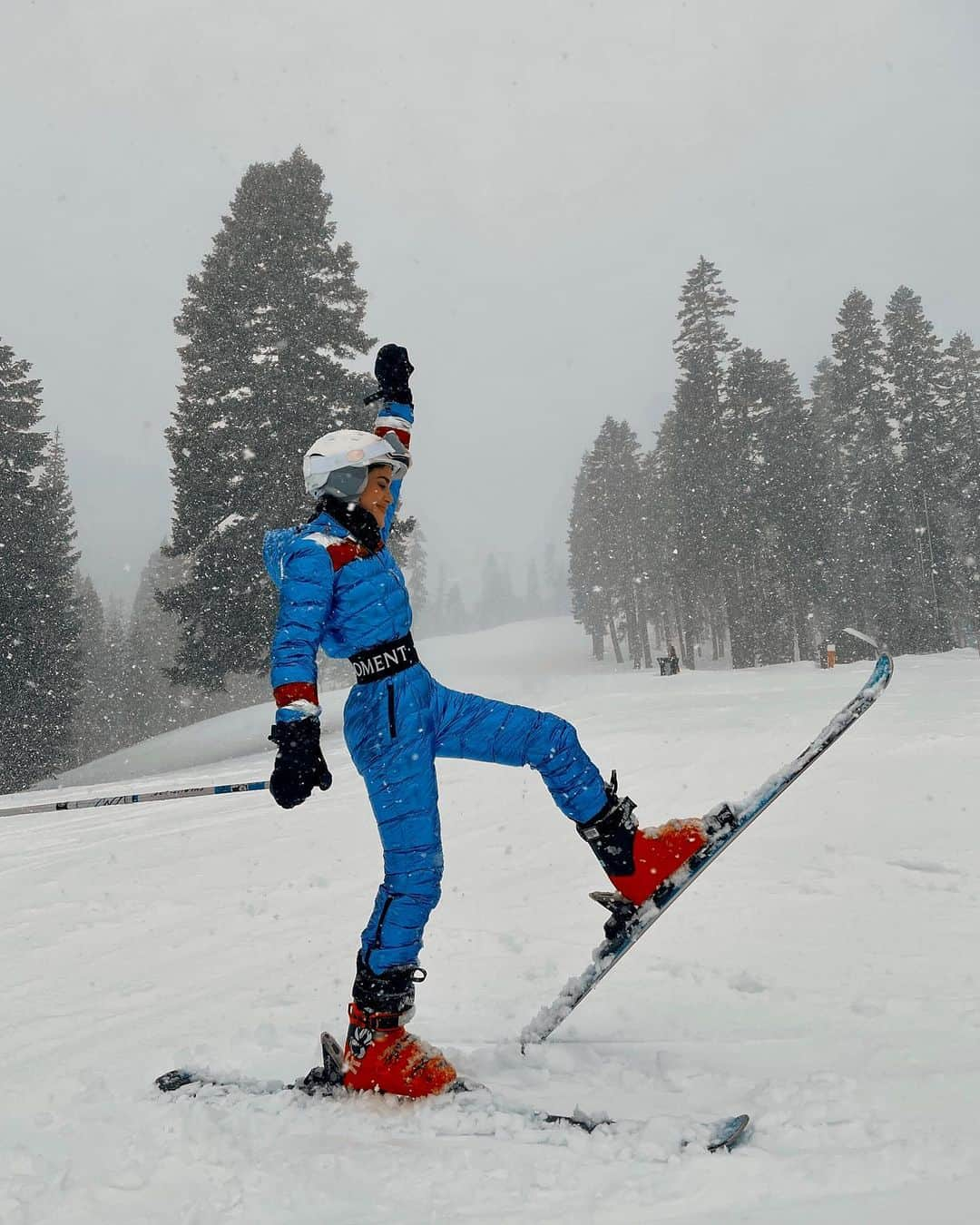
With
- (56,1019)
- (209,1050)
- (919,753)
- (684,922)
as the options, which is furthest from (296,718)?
(919,753)

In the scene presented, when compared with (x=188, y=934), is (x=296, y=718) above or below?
above

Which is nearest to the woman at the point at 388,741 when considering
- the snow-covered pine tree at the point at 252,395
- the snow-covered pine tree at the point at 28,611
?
the snow-covered pine tree at the point at 252,395

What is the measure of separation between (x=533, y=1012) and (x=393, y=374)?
121 inches

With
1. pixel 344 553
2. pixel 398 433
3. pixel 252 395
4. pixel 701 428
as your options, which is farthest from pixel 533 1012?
pixel 701 428

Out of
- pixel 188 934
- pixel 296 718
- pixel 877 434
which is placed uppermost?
pixel 877 434

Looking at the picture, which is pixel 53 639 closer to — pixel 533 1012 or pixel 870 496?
pixel 533 1012

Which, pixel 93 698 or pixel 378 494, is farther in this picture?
pixel 93 698

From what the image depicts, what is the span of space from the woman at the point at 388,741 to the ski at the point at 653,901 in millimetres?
53

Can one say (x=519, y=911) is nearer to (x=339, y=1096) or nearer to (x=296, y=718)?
(x=339, y=1096)

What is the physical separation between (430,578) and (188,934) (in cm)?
13724

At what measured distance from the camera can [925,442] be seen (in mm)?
34281

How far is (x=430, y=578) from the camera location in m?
142

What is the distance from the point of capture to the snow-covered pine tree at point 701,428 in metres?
32.5

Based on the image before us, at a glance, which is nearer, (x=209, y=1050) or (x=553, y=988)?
(x=209, y=1050)
